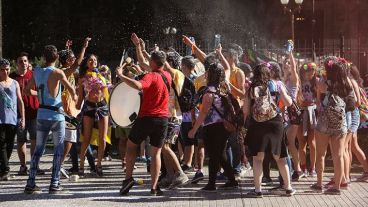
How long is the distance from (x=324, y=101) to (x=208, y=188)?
1.92 meters

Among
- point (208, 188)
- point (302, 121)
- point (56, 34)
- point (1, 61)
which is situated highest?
point (56, 34)

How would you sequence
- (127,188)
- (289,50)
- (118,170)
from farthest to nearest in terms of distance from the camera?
1. (118,170)
2. (289,50)
3. (127,188)

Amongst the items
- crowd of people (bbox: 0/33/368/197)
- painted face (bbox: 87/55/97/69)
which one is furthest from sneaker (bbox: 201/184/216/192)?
painted face (bbox: 87/55/97/69)

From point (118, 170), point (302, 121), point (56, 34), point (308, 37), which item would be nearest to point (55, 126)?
point (118, 170)

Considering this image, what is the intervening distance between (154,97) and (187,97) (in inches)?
39.6

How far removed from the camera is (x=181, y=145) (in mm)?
12969

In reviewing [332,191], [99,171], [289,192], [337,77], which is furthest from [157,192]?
[337,77]

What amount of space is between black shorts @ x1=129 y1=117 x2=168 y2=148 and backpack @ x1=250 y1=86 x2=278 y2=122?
1.16 metres

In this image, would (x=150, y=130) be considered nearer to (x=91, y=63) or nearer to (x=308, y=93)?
(x=91, y=63)

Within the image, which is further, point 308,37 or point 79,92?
point 308,37

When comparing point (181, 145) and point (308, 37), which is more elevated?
point (308, 37)

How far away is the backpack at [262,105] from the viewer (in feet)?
31.1

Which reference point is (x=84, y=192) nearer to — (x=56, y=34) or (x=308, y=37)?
(x=56, y=34)

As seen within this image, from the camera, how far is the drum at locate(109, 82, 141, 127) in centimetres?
1027
